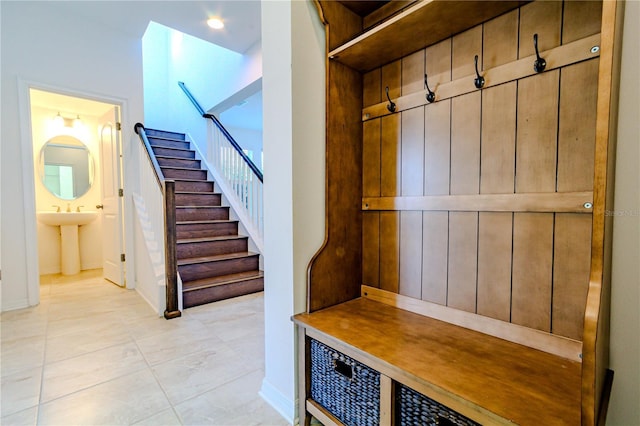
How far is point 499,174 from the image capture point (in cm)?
107

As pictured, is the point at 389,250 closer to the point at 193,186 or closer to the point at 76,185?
the point at 193,186

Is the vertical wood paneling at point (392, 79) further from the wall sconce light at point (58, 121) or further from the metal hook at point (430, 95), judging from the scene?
the wall sconce light at point (58, 121)

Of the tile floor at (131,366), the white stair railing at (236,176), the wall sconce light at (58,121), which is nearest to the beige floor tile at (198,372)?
the tile floor at (131,366)

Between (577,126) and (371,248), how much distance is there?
892mm

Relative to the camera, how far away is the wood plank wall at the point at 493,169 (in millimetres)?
916

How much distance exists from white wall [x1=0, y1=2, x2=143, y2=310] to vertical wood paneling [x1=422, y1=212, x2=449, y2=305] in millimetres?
3527

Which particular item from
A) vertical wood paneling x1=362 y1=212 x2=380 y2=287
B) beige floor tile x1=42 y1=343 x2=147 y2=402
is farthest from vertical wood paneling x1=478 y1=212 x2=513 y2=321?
beige floor tile x1=42 y1=343 x2=147 y2=402

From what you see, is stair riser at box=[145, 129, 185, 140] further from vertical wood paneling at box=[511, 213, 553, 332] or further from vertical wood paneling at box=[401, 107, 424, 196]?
vertical wood paneling at box=[511, 213, 553, 332]

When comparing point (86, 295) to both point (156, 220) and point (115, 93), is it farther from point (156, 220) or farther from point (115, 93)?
point (115, 93)

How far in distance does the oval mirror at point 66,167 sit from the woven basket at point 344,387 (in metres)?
4.74

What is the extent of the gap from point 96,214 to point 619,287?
17.1 ft

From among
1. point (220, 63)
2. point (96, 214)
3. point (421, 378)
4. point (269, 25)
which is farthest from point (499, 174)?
point (96, 214)

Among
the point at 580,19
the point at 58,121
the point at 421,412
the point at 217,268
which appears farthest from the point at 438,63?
the point at 58,121

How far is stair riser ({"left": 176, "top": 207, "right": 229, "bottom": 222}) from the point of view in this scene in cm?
370
